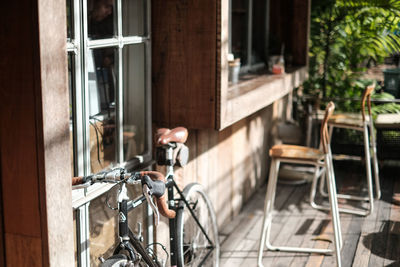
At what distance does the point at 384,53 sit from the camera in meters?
5.73

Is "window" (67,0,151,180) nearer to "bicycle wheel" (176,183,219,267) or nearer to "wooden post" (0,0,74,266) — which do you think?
"bicycle wheel" (176,183,219,267)

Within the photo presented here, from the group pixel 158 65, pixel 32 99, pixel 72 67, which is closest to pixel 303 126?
pixel 158 65

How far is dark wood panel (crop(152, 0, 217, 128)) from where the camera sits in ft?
10.8

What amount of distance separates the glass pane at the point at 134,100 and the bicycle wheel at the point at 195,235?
36 centimetres

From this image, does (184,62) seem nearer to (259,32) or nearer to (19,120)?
(19,120)

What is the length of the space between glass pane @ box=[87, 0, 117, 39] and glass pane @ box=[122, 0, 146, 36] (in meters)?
0.12

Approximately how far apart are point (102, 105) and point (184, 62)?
628 mm

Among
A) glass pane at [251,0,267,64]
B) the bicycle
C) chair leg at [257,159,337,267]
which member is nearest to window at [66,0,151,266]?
the bicycle

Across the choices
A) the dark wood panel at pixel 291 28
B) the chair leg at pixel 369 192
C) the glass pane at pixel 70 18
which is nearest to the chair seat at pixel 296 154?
the chair leg at pixel 369 192

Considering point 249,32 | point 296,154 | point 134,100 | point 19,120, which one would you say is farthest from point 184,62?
point 249,32

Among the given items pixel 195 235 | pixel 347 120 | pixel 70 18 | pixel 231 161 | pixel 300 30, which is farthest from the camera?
pixel 300 30

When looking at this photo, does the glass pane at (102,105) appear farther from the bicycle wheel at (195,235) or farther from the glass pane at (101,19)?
the bicycle wheel at (195,235)

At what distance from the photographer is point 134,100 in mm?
3219

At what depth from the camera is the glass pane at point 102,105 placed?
280cm
